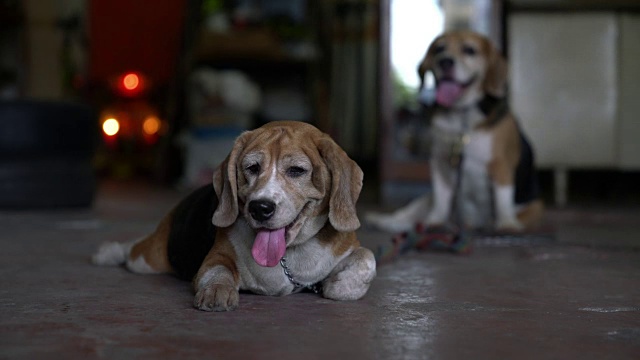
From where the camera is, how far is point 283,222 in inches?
86.7

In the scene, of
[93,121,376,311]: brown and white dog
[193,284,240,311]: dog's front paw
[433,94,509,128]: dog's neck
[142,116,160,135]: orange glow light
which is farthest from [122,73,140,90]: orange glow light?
[193,284,240,311]: dog's front paw

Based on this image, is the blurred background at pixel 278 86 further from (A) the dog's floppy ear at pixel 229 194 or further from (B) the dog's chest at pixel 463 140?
(A) the dog's floppy ear at pixel 229 194

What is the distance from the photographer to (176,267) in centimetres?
271

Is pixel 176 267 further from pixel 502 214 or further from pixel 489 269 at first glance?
pixel 502 214

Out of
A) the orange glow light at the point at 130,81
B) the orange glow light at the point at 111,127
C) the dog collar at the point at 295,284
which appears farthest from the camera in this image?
the orange glow light at the point at 130,81

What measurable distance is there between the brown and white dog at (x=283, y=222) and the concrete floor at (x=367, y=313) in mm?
61

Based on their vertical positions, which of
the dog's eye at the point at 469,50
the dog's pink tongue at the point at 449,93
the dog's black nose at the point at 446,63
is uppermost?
the dog's eye at the point at 469,50

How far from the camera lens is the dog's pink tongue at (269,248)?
2.23 meters

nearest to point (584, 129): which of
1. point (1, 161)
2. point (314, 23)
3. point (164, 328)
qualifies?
point (314, 23)

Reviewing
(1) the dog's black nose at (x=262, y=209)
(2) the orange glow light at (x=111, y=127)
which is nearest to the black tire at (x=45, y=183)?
(1) the dog's black nose at (x=262, y=209)

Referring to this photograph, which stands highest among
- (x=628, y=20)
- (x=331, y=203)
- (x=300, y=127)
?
(x=628, y=20)

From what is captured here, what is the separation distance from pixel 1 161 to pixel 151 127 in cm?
410

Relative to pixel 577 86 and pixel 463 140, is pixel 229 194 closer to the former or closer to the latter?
pixel 463 140

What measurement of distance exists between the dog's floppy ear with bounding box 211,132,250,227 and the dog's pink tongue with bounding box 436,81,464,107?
6.84ft
